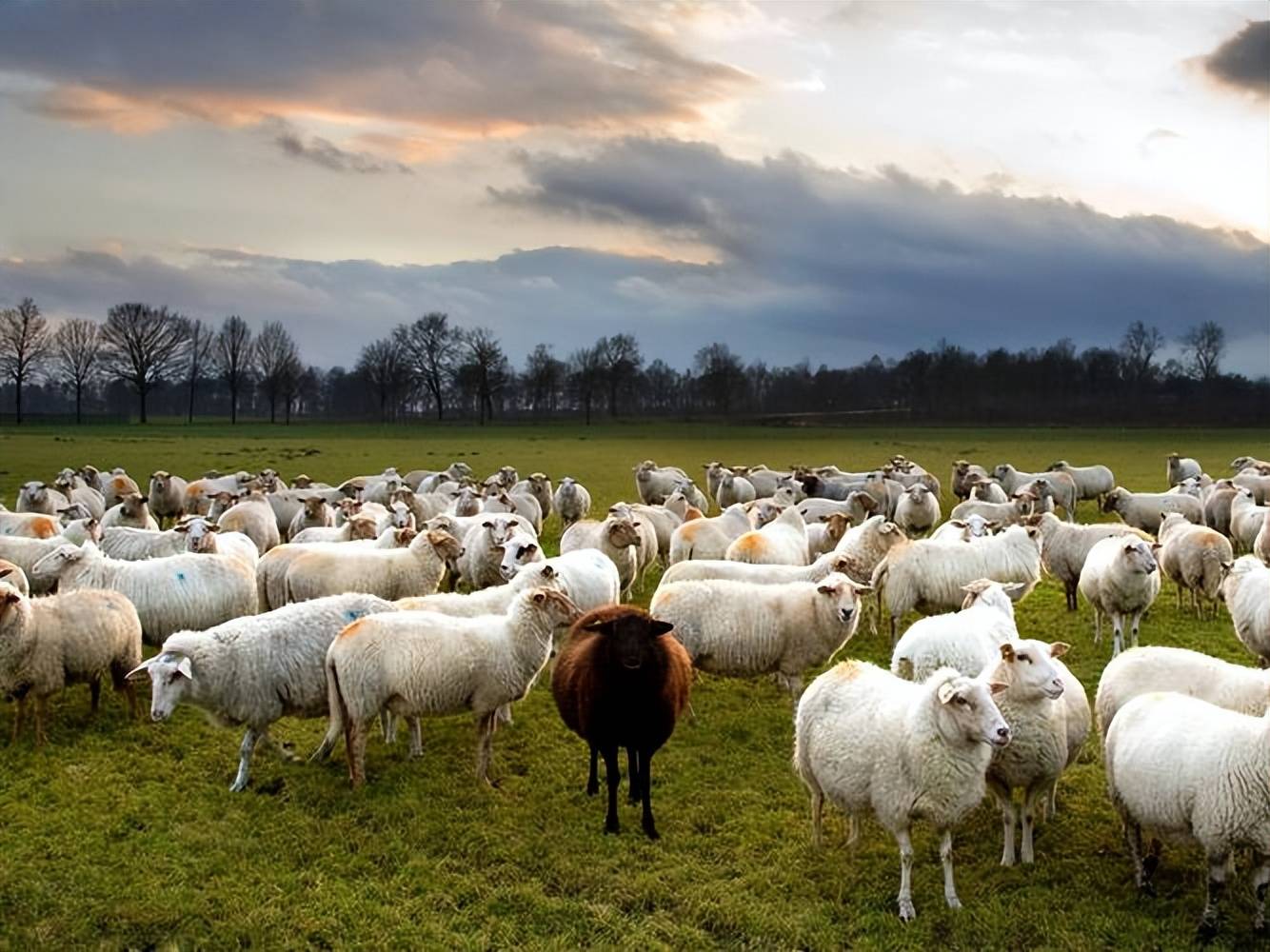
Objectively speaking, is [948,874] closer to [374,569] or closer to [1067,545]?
[374,569]

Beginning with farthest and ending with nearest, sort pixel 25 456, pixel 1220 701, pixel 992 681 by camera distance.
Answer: pixel 25 456 → pixel 1220 701 → pixel 992 681

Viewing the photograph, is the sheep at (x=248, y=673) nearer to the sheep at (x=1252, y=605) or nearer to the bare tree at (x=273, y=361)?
the sheep at (x=1252, y=605)

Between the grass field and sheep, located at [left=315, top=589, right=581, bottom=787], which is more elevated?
sheep, located at [left=315, top=589, right=581, bottom=787]

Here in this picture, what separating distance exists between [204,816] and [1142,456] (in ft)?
167

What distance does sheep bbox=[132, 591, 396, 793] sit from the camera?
25.2 ft

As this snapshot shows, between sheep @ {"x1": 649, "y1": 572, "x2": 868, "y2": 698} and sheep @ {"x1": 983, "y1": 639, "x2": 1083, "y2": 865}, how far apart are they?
2916 millimetres

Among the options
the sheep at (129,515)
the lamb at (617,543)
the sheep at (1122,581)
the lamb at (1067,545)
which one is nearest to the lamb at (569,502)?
the lamb at (617,543)

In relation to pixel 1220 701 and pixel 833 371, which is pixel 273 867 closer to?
pixel 1220 701

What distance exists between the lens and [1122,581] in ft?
37.1

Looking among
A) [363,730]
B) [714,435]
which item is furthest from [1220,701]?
[714,435]

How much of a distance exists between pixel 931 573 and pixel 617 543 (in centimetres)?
462

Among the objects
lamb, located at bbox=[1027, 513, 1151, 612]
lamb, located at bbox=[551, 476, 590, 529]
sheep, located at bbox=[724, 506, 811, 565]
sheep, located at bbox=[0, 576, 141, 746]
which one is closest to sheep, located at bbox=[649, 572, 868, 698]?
sheep, located at bbox=[724, 506, 811, 565]

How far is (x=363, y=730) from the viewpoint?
773 cm

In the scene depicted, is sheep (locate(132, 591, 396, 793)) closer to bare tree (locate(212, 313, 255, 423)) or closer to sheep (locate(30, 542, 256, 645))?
sheep (locate(30, 542, 256, 645))
